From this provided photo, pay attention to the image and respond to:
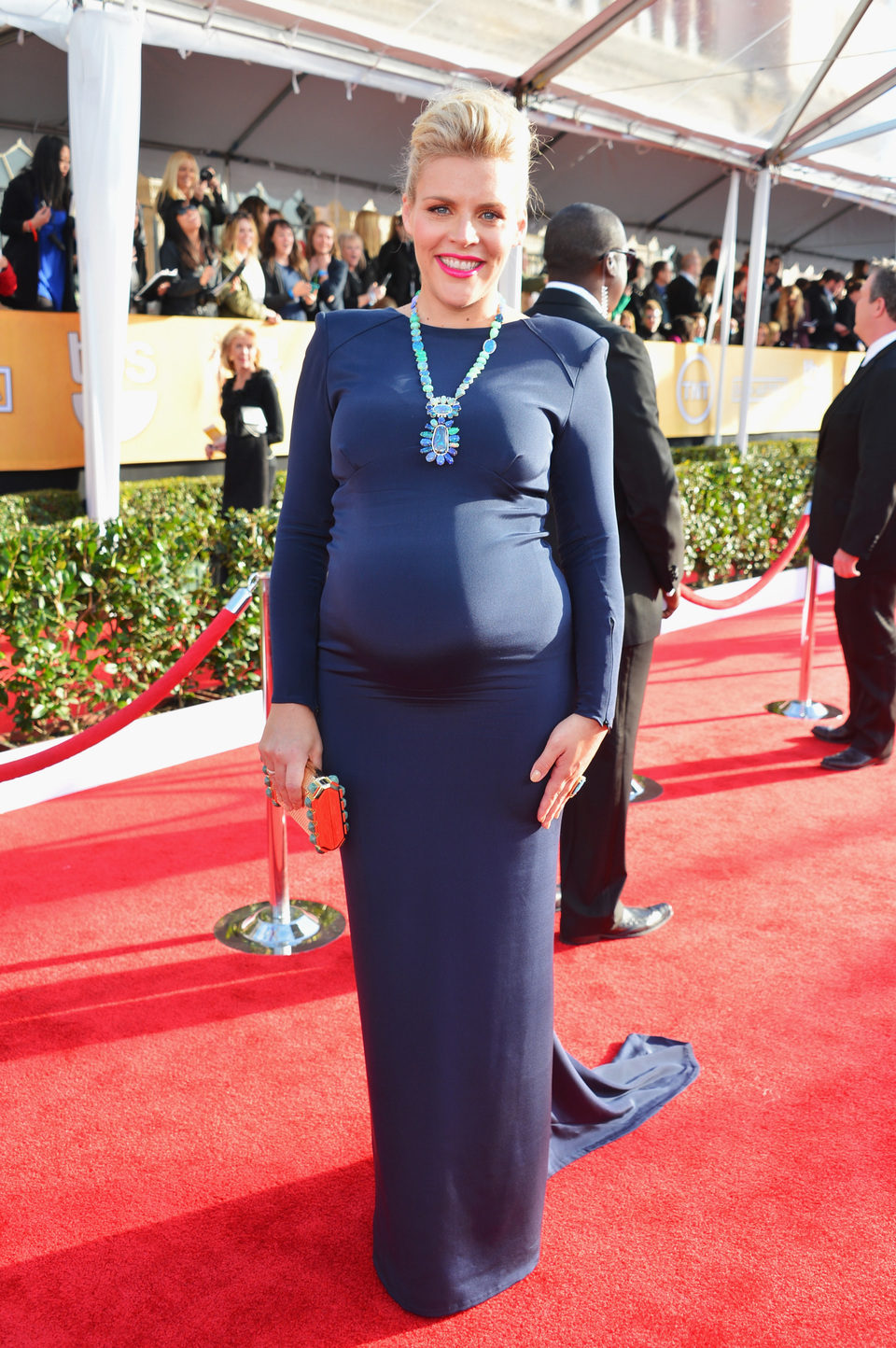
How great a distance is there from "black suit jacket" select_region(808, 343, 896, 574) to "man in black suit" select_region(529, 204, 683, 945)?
162 centimetres

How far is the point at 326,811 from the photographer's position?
1911 mm

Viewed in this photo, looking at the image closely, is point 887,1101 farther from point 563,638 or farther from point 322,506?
→ point 322,506

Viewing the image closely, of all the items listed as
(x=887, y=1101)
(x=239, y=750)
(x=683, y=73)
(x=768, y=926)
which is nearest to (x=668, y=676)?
(x=239, y=750)

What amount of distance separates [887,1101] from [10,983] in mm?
2487

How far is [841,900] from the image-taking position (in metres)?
3.92

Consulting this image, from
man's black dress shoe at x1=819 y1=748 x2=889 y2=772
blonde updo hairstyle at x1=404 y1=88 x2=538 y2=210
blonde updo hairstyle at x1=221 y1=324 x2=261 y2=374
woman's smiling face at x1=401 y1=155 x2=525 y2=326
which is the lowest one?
man's black dress shoe at x1=819 y1=748 x2=889 y2=772

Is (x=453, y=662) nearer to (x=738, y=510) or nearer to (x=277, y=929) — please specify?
(x=277, y=929)

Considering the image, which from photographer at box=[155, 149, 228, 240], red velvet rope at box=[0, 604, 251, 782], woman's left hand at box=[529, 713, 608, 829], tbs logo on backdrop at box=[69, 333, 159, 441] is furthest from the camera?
photographer at box=[155, 149, 228, 240]

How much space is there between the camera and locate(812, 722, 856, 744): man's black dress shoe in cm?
565

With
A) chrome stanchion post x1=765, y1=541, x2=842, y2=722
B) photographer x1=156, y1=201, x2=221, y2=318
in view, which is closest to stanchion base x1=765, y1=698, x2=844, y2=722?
chrome stanchion post x1=765, y1=541, x2=842, y2=722

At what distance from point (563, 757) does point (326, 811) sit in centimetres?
42

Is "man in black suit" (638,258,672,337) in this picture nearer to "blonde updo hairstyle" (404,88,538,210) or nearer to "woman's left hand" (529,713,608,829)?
"blonde updo hairstyle" (404,88,538,210)

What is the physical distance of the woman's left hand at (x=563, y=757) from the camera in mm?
1907

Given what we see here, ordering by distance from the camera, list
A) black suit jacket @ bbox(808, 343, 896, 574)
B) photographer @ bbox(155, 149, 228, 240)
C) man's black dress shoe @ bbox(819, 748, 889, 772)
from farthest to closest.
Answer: photographer @ bbox(155, 149, 228, 240) < man's black dress shoe @ bbox(819, 748, 889, 772) < black suit jacket @ bbox(808, 343, 896, 574)
